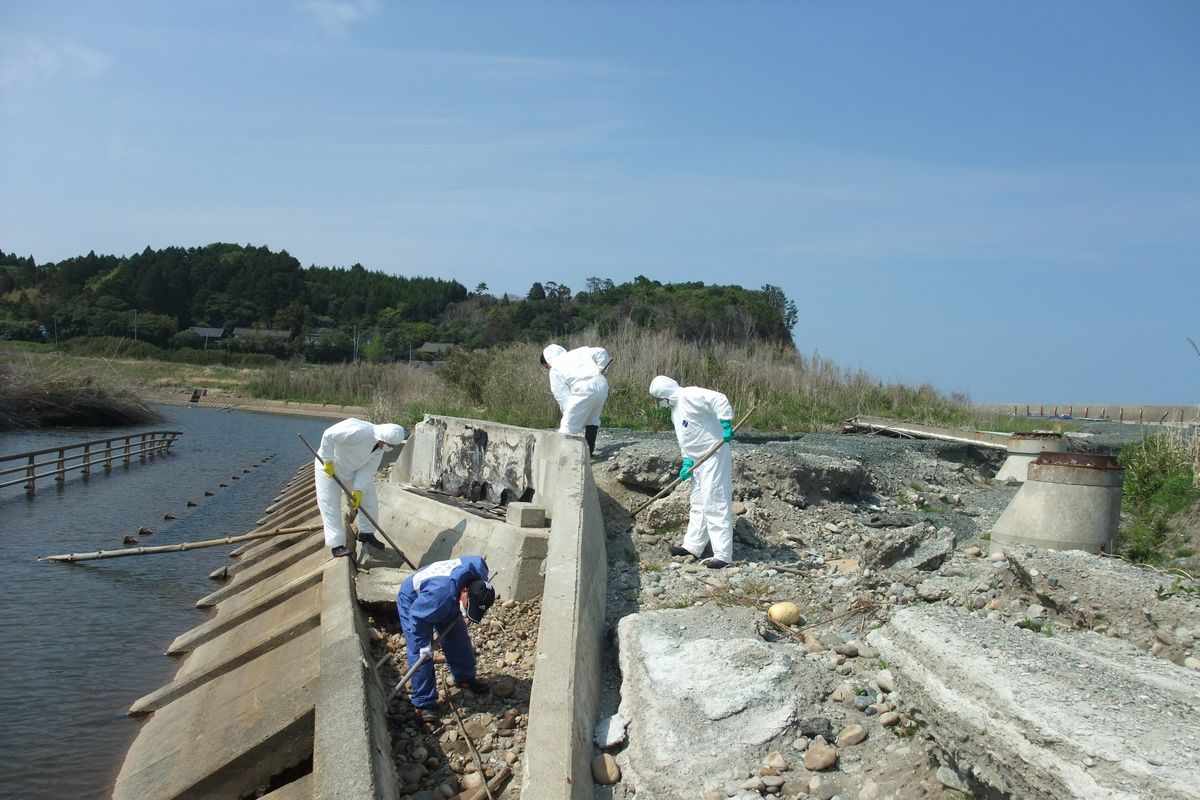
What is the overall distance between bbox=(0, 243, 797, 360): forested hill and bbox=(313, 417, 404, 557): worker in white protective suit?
4994cm

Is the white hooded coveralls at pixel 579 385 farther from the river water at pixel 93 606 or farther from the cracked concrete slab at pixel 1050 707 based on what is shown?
the cracked concrete slab at pixel 1050 707

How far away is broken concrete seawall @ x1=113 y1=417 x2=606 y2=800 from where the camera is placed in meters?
5.71

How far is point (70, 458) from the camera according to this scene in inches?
865

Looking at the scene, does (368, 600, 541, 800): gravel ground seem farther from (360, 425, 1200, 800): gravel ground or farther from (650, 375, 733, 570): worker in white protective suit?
(650, 375, 733, 570): worker in white protective suit

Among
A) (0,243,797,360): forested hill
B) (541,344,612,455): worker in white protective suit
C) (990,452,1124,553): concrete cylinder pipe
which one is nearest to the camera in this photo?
(990,452,1124,553): concrete cylinder pipe

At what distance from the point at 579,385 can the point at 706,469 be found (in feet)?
10.1

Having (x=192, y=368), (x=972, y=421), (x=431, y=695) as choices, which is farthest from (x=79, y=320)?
(x=431, y=695)

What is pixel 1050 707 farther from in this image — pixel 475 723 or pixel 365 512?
pixel 365 512

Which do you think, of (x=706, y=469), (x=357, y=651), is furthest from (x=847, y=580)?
(x=357, y=651)

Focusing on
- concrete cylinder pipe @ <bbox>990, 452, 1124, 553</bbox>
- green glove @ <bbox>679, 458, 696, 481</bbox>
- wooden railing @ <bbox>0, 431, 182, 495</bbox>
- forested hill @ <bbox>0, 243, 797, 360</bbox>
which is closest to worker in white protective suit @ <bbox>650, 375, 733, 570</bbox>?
green glove @ <bbox>679, 458, 696, 481</bbox>

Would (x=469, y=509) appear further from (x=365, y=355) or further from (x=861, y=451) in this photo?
(x=365, y=355)

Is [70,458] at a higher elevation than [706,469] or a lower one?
lower

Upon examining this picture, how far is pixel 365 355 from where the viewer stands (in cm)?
9019

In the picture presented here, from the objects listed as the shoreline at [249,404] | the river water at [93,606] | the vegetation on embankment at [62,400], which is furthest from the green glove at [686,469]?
the shoreline at [249,404]
